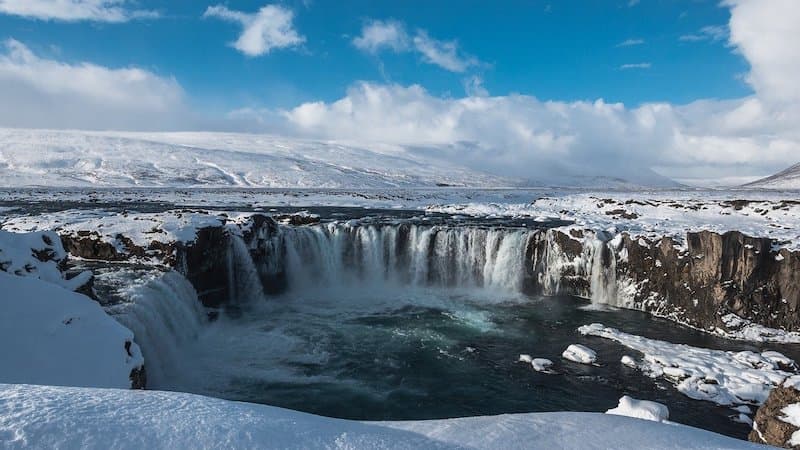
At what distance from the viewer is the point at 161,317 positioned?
1645 cm

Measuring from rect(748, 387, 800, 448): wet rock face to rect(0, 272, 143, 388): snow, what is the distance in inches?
480

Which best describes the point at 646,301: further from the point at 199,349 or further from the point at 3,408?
the point at 3,408

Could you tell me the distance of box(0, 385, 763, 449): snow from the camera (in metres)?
3.31

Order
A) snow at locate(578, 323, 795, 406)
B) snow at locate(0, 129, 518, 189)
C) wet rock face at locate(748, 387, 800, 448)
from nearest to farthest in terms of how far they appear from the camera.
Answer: wet rock face at locate(748, 387, 800, 448), snow at locate(578, 323, 795, 406), snow at locate(0, 129, 518, 189)

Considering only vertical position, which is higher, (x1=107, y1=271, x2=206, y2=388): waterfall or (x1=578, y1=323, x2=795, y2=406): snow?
(x1=107, y1=271, x2=206, y2=388): waterfall

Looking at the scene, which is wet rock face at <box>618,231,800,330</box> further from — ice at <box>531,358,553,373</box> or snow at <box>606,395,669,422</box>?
snow at <box>606,395,669,422</box>

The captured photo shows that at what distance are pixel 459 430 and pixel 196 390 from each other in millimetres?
12068

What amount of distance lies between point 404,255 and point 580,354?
13.8m

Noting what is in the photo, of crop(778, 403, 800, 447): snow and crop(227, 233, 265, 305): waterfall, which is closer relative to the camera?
crop(778, 403, 800, 447): snow

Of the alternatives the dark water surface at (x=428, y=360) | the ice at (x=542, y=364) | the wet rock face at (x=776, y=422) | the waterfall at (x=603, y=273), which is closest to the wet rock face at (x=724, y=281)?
the dark water surface at (x=428, y=360)

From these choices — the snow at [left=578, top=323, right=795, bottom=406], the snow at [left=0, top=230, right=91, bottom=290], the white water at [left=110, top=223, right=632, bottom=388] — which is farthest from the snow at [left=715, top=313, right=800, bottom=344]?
the snow at [left=0, top=230, right=91, bottom=290]

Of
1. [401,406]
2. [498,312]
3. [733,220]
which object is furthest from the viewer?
[733,220]

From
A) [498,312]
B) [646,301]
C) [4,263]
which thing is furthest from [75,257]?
[646,301]

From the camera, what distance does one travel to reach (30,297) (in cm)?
1019
